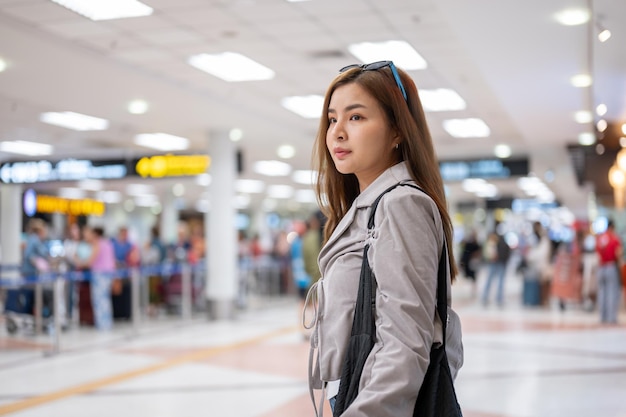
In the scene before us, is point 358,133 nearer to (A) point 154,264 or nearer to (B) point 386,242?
(B) point 386,242

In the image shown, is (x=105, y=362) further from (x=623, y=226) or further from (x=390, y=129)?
(x=623, y=226)

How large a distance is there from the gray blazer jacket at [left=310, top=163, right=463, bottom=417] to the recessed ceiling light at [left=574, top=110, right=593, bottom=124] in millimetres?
11988

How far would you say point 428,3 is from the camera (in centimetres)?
706

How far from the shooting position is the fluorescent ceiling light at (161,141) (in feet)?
50.2

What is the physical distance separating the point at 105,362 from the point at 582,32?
251 inches

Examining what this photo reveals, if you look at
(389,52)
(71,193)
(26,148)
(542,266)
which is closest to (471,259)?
(542,266)

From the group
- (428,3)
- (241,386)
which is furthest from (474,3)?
(241,386)

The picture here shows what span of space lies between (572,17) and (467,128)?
7.74 metres

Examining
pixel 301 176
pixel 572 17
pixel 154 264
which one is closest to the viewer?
pixel 572 17

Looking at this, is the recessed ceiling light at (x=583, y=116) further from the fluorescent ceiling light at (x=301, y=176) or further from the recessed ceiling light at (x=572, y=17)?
the fluorescent ceiling light at (x=301, y=176)

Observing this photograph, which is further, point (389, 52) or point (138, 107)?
point (138, 107)

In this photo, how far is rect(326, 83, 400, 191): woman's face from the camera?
1.75 meters

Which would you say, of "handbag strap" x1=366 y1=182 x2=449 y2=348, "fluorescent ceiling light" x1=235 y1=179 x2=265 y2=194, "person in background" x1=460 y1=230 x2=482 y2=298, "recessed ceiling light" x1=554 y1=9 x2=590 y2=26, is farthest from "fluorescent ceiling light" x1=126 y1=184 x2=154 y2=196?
"handbag strap" x1=366 y1=182 x2=449 y2=348

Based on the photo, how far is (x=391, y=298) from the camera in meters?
1.53
